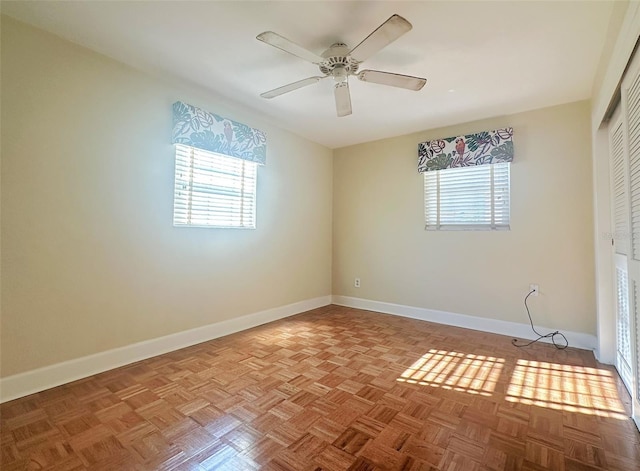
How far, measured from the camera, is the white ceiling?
68.7 inches

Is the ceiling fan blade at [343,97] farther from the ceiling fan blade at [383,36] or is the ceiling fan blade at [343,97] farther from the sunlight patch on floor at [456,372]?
the sunlight patch on floor at [456,372]

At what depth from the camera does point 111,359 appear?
2250 mm

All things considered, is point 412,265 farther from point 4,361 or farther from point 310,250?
point 4,361

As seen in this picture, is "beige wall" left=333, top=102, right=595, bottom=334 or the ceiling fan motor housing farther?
"beige wall" left=333, top=102, right=595, bottom=334

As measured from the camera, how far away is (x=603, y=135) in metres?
2.45

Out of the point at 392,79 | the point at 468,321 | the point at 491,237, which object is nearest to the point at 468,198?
the point at 491,237

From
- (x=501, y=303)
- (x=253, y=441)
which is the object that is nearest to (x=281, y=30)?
(x=253, y=441)

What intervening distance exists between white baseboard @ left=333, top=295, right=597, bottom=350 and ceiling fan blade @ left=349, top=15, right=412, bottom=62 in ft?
9.84

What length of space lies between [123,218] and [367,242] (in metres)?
2.99

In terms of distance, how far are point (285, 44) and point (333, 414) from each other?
7.30 ft

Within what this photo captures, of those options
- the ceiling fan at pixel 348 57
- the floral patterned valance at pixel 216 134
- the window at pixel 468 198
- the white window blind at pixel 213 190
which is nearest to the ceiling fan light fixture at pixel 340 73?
the ceiling fan at pixel 348 57

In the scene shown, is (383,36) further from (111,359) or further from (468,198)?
(111,359)

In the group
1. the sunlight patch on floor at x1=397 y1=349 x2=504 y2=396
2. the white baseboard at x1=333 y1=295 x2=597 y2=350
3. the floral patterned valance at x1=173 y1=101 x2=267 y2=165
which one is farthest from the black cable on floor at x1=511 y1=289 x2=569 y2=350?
the floral patterned valance at x1=173 y1=101 x2=267 y2=165

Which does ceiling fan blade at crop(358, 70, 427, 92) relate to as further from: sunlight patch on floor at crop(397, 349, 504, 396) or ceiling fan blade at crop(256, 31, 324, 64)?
sunlight patch on floor at crop(397, 349, 504, 396)
